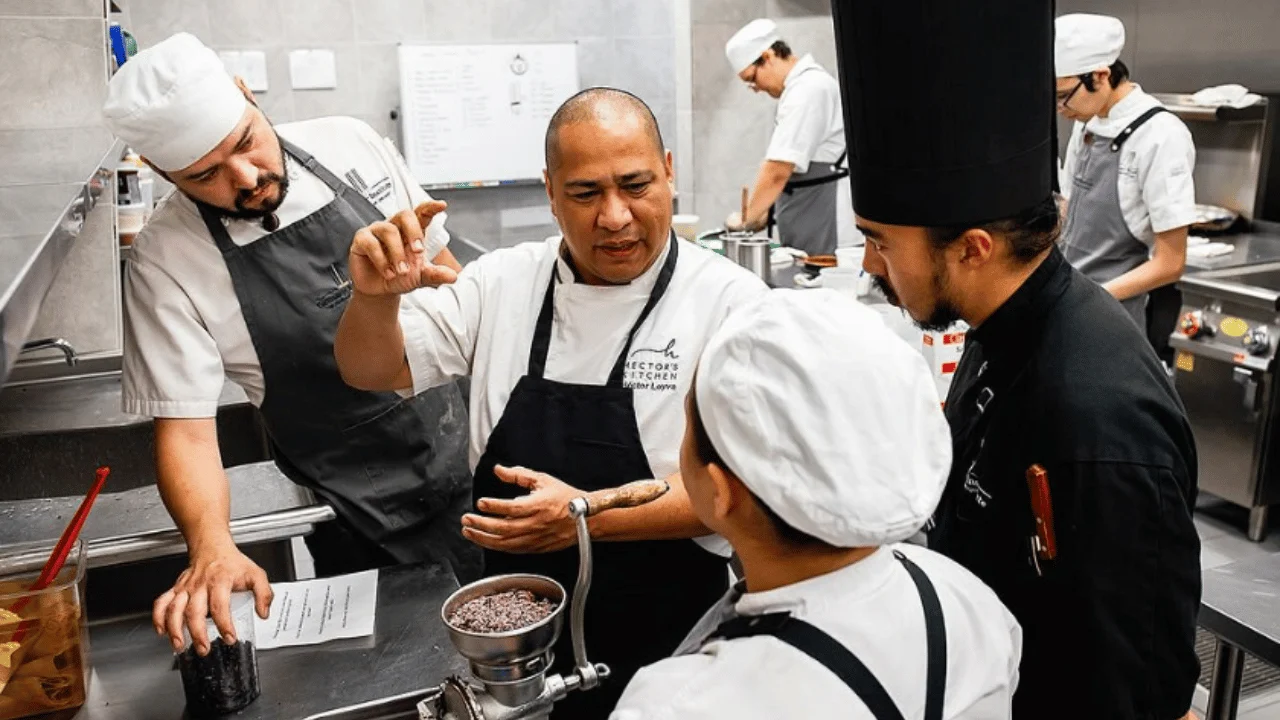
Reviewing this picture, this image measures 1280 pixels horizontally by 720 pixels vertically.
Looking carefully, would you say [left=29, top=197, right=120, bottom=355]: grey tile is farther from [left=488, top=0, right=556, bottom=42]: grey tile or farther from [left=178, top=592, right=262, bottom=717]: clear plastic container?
[left=488, top=0, right=556, bottom=42]: grey tile

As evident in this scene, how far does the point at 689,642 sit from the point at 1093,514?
53 centimetres

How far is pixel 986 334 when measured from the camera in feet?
4.80

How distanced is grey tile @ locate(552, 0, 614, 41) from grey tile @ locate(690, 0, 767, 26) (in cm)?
64

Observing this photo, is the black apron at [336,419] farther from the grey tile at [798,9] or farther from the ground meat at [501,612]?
the grey tile at [798,9]

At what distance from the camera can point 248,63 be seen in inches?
231

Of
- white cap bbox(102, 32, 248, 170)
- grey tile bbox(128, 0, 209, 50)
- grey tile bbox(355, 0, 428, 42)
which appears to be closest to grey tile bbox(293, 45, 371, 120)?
grey tile bbox(355, 0, 428, 42)

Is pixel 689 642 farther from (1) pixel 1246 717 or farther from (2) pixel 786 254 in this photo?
(2) pixel 786 254

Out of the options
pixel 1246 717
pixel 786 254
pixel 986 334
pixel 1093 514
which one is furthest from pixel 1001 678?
pixel 786 254

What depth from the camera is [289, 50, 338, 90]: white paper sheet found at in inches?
235

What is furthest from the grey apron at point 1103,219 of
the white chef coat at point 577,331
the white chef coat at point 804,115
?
the white chef coat at point 577,331

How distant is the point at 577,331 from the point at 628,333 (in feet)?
0.31

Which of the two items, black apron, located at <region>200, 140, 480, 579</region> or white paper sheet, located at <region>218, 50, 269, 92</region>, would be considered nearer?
black apron, located at <region>200, 140, 480, 579</region>

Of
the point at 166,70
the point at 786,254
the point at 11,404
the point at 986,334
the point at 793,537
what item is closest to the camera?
the point at 793,537

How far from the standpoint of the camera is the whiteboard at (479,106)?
621 centimetres
